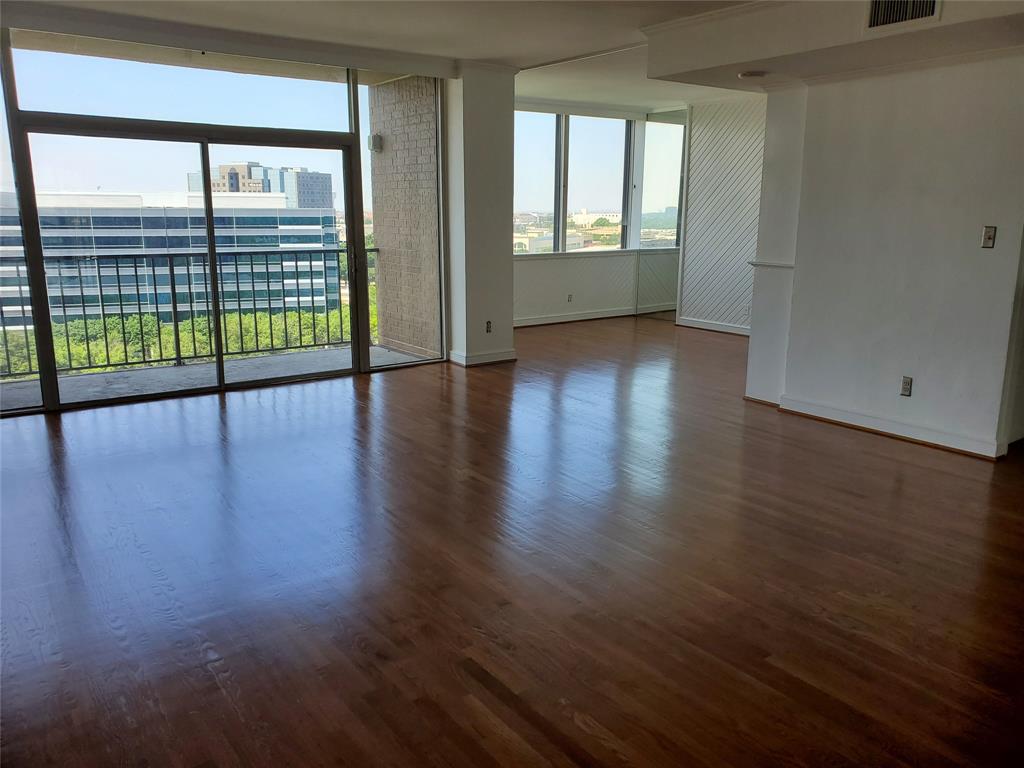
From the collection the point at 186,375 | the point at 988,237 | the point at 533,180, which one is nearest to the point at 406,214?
the point at 186,375

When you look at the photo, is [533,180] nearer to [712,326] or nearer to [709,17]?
[712,326]

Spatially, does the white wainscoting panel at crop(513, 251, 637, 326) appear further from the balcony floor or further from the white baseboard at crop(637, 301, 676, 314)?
the balcony floor

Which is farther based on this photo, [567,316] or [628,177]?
[628,177]

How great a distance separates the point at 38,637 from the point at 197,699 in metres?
0.74

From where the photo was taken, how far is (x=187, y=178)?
5414 millimetres

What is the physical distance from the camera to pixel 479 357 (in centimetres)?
681

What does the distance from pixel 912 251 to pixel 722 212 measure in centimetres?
401

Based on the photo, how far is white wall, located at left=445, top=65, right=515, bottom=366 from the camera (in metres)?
6.35

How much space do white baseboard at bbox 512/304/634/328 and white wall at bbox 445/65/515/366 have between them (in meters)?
1.89

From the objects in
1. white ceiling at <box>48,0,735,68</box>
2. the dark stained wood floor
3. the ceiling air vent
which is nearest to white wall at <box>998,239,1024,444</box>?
the dark stained wood floor

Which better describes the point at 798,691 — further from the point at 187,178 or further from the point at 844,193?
the point at 187,178

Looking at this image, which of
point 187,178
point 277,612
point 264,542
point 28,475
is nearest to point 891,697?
point 277,612

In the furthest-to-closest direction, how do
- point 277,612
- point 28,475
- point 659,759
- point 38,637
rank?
point 28,475
point 277,612
point 38,637
point 659,759

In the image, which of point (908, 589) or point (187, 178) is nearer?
point (908, 589)
